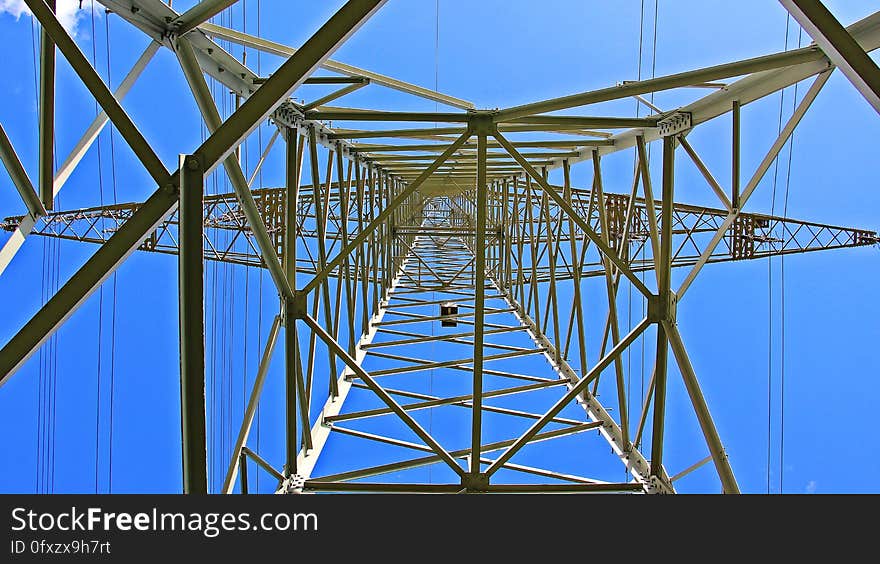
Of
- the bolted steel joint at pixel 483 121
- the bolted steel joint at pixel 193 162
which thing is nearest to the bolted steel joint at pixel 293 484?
the bolted steel joint at pixel 193 162

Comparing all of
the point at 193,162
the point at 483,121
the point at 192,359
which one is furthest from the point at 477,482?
the point at 193,162

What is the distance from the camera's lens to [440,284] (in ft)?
64.9

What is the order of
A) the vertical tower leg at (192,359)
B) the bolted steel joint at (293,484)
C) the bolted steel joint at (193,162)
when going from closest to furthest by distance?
the vertical tower leg at (192,359)
the bolted steel joint at (193,162)
the bolted steel joint at (293,484)

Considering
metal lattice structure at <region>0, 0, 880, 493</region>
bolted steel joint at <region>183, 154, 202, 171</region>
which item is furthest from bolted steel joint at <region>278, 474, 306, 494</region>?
bolted steel joint at <region>183, 154, 202, 171</region>

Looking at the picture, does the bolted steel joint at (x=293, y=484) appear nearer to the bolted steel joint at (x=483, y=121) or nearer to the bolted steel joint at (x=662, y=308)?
the bolted steel joint at (x=662, y=308)

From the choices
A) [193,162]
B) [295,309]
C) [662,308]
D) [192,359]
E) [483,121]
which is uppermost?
[483,121]

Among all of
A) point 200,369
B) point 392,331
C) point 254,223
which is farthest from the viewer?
point 392,331

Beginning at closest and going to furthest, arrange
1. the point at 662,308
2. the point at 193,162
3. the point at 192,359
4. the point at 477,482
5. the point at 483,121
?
1. the point at 192,359
2. the point at 193,162
3. the point at 662,308
4. the point at 477,482
5. the point at 483,121

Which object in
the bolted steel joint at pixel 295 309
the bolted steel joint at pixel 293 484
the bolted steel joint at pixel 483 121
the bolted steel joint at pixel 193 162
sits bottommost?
the bolted steel joint at pixel 293 484

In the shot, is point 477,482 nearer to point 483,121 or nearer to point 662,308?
point 662,308

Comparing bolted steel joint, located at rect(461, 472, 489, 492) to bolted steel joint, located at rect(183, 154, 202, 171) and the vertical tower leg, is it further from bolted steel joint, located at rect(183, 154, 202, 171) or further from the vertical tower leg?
bolted steel joint, located at rect(183, 154, 202, 171)
